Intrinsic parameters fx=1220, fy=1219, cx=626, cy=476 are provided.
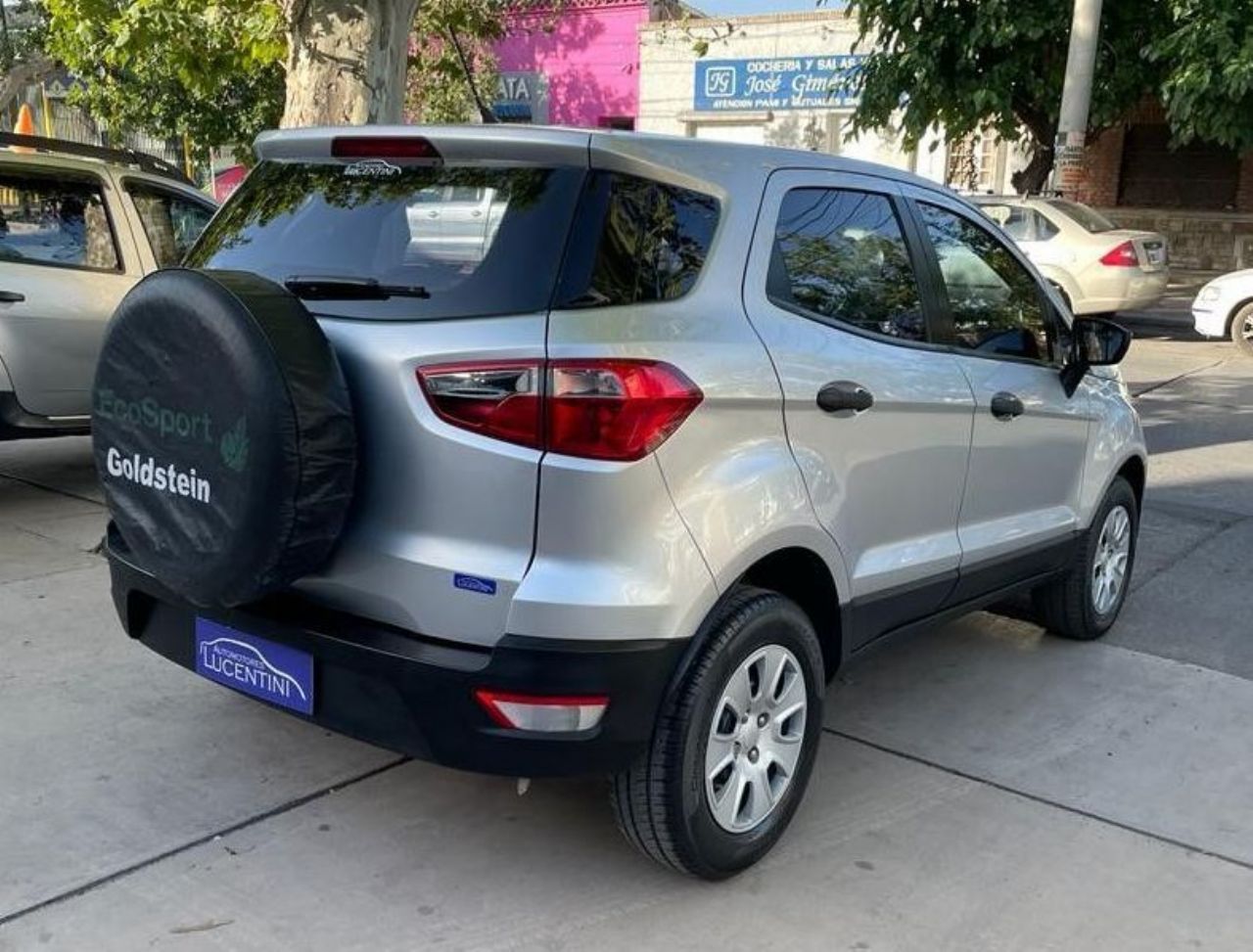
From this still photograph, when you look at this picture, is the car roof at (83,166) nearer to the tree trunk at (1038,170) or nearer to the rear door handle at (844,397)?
the rear door handle at (844,397)

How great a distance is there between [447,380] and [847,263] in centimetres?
138

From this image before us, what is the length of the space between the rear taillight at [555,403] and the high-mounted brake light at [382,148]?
69 cm

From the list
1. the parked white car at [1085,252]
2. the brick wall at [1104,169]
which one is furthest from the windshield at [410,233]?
the brick wall at [1104,169]

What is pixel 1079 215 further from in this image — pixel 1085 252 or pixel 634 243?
pixel 634 243

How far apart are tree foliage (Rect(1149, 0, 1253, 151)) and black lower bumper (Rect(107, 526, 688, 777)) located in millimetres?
13555

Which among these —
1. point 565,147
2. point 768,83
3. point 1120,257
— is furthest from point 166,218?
point 768,83

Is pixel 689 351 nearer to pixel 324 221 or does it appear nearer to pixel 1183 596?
pixel 324 221

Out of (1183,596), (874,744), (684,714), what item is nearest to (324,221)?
(684,714)

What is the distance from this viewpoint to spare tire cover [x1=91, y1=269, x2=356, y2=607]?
8.40 ft

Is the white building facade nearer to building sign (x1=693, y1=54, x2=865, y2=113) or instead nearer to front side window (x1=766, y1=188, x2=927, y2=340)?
building sign (x1=693, y1=54, x2=865, y2=113)

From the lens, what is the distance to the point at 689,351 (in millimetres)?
2754

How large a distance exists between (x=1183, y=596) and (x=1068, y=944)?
3.05m

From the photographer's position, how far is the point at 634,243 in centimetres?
279

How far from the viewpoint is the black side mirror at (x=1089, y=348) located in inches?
170
